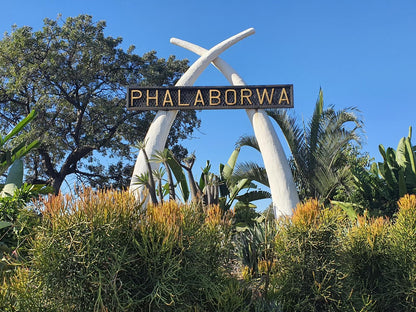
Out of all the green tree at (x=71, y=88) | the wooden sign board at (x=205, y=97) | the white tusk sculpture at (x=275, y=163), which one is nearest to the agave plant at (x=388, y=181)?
the white tusk sculpture at (x=275, y=163)

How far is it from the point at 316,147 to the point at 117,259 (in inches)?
368

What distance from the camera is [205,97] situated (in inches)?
435

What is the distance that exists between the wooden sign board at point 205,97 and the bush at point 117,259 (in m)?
6.67

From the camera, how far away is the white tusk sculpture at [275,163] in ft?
34.0

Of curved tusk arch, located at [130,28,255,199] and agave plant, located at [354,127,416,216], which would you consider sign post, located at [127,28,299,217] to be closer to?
curved tusk arch, located at [130,28,255,199]

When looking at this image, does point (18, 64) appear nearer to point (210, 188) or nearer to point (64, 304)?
point (210, 188)

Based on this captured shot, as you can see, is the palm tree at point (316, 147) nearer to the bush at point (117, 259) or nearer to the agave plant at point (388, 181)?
the agave plant at point (388, 181)

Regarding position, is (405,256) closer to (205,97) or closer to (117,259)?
(117,259)

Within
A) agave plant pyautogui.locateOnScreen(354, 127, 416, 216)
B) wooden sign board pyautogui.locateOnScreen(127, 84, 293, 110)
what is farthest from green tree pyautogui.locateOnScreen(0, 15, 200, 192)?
agave plant pyautogui.locateOnScreen(354, 127, 416, 216)

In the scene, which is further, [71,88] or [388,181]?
[71,88]

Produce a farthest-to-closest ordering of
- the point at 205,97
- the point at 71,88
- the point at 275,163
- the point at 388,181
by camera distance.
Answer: the point at 71,88 → the point at 205,97 → the point at 275,163 → the point at 388,181

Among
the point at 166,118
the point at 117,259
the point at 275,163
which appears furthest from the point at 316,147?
the point at 117,259

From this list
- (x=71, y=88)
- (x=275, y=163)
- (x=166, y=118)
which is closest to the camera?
(x=275, y=163)

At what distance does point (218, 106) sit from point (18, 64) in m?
11.1
